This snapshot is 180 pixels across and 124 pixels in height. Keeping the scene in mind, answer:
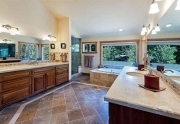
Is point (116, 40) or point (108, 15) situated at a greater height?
point (108, 15)

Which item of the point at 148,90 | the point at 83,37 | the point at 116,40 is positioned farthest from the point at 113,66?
the point at 148,90

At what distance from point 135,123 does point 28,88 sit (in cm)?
285

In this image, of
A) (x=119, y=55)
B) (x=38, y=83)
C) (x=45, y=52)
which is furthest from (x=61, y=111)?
(x=119, y=55)

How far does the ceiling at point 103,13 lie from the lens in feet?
11.1

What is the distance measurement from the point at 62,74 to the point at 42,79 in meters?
0.96

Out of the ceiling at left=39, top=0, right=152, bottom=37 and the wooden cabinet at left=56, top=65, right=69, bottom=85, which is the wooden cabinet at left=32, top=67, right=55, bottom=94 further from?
the ceiling at left=39, top=0, right=152, bottom=37

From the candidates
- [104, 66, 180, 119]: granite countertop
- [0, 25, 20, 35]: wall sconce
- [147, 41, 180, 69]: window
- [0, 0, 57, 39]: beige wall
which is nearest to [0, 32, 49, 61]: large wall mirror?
[0, 25, 20, 35]: wall sconce

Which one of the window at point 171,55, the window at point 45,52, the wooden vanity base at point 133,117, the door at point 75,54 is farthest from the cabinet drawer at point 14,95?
the window at point 171,55

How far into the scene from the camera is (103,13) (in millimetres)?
3898

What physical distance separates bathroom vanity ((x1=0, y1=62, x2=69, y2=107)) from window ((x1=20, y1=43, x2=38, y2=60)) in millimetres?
638

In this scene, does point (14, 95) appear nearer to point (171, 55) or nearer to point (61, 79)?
point (61, 79)

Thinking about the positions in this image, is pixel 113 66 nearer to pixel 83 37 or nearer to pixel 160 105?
pixel 83 37

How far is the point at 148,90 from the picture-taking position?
1126 millimetres

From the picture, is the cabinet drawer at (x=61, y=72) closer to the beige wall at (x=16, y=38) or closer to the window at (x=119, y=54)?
the beige wall at (x=16, y=38)
